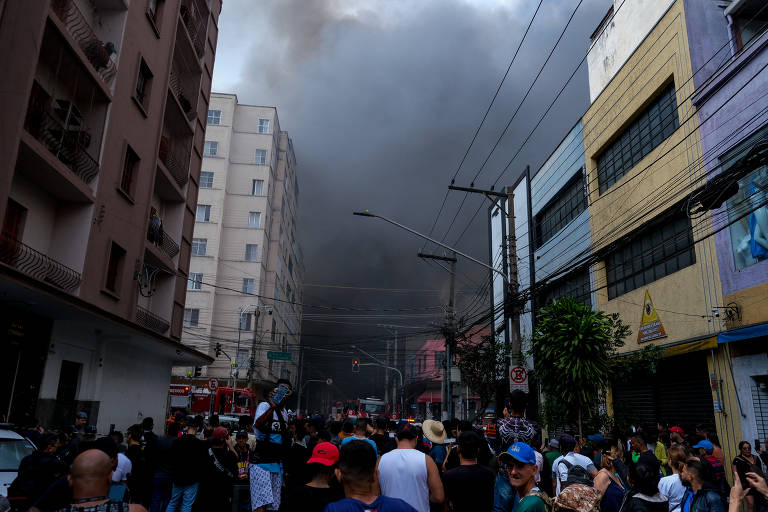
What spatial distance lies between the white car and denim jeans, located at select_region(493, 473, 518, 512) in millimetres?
6962

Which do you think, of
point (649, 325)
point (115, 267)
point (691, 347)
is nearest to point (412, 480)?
point (691, 347)

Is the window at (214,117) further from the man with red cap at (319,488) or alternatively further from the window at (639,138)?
the man with red cap at (319,488)

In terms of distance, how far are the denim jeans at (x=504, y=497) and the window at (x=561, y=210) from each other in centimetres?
1935

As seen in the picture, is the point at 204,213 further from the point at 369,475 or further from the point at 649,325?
the point at 369,475

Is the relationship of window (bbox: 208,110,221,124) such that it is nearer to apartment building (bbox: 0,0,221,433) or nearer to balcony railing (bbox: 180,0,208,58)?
balcony railing (bbox: 180,0,208,58)

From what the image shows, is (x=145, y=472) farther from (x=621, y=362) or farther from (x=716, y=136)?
(x=716, y=136)

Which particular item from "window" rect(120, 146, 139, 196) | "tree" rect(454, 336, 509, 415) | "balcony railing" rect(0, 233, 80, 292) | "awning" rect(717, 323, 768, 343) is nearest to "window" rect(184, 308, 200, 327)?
"tree" rect(454, 336, 509, 415)

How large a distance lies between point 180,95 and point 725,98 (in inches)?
772

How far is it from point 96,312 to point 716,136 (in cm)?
1672

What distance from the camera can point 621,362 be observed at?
1556 cm

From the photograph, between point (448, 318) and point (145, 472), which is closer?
point (145, 472)

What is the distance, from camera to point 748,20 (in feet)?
52.4

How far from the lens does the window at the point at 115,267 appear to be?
696 inches

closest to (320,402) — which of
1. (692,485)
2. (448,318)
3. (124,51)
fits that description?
(448,318)
